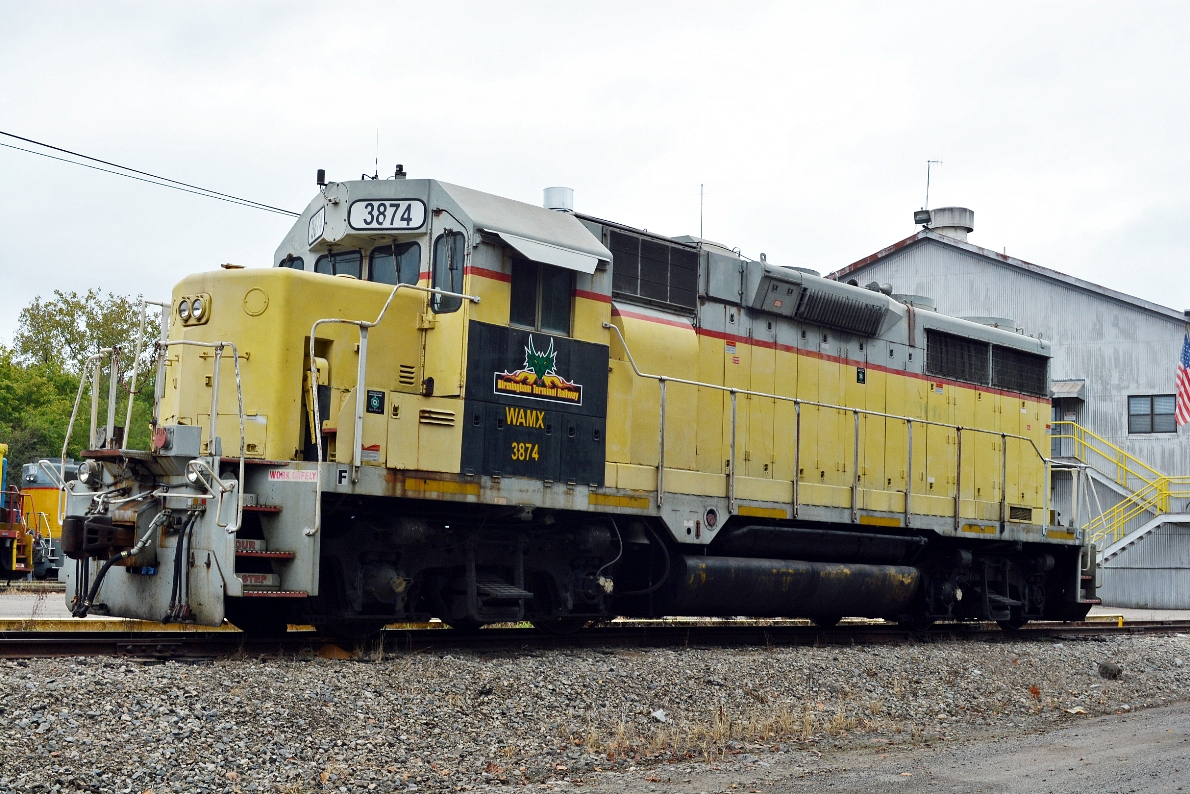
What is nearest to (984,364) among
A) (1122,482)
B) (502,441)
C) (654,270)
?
(654,270)

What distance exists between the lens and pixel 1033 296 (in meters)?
28.1

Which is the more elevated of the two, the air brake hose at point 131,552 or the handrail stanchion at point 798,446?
the handrail stanchion at point 798,446

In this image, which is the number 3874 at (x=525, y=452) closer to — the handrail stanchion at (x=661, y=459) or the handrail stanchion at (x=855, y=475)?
the handrail stanchion at (x=661, y=459)

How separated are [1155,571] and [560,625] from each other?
19415 millimetres

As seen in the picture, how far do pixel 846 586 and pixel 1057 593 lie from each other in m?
4.61

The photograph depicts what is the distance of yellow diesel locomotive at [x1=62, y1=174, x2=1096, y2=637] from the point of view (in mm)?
8609

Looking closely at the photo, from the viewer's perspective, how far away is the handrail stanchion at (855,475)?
12820 millimetres

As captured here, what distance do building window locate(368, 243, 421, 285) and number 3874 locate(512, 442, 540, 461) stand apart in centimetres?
159

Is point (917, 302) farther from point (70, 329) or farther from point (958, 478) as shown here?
point (70, 329)

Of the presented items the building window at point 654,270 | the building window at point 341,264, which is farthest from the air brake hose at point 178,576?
the building window at point 654,270

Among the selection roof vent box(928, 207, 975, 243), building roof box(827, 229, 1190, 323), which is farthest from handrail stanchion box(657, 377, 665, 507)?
roof vent box(928, 207, 975, 243)

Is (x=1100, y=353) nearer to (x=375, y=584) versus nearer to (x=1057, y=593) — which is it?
(x=1057, y=593)

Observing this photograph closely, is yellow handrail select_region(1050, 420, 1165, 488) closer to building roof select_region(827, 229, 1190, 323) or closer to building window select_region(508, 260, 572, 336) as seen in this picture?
building roof select_region(827, 229, 1190, 323)

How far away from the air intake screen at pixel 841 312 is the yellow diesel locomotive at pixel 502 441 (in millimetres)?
34
